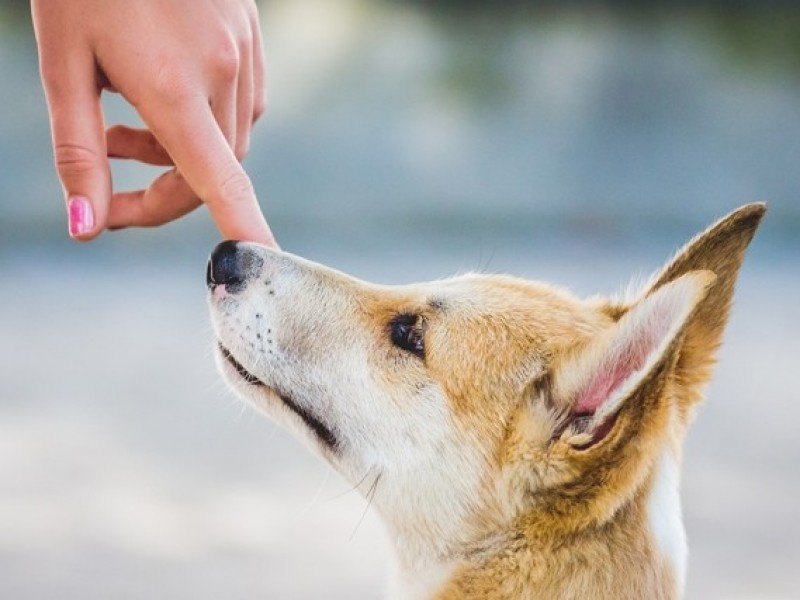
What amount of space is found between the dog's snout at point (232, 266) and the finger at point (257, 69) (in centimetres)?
22

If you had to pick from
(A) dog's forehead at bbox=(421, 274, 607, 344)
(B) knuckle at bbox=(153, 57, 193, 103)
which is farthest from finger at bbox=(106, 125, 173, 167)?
(A) dog's forehead at bbox=(421, 274, 607, 344)

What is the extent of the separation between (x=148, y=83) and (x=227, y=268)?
0.36 metres

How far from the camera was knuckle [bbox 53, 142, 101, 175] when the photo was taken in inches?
62.9

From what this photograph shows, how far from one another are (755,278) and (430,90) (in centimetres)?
232

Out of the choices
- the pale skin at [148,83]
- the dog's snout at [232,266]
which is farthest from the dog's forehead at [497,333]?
the pale skin at [148,83]

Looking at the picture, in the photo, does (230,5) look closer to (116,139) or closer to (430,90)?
(116,139)

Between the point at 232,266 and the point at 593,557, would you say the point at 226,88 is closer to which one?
the point at 232,266

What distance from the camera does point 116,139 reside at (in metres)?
1.91

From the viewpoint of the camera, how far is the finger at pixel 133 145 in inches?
75.1

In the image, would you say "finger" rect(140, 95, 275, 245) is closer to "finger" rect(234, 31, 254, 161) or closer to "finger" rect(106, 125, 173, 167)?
"finger" rect(234, 31, 254, 161)

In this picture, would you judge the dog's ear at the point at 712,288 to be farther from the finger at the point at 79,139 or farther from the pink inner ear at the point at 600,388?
the finger at the point at 79,139

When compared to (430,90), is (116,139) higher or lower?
higher

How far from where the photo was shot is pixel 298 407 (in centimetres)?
188

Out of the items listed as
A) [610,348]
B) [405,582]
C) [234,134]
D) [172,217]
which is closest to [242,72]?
[234,134]
